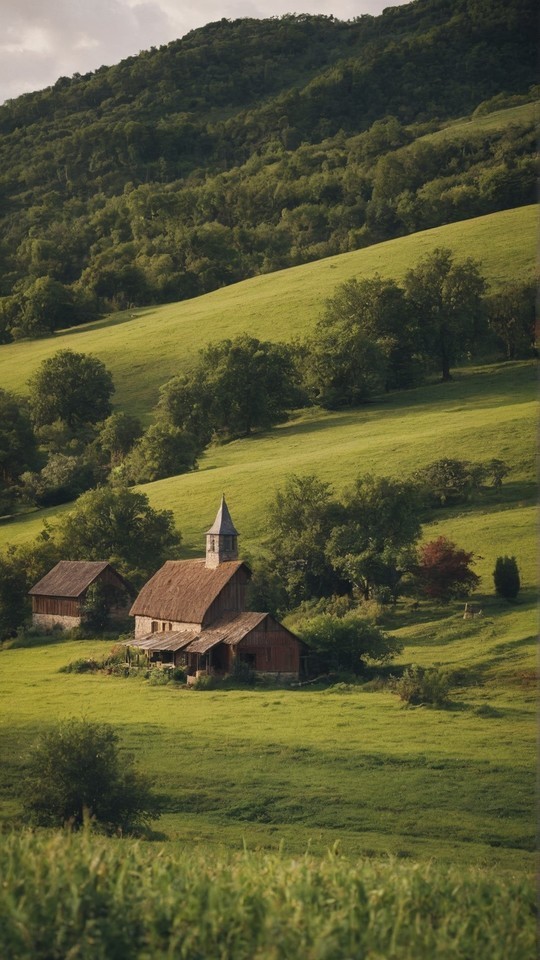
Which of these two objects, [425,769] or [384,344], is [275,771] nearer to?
[425,769]

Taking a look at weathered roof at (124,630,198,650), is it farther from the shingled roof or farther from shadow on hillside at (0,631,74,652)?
shadow on hillside at (0,631,74,652)

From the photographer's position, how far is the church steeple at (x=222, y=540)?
6250 cm

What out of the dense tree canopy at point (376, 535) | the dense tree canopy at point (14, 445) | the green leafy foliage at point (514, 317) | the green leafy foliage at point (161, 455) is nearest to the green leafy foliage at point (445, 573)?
the dense tree canopy at point (376, 535)

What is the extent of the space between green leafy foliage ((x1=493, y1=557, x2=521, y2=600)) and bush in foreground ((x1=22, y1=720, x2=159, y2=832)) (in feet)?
93.3

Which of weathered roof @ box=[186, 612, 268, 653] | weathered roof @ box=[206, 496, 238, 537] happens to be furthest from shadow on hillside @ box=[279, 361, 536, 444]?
weathered roof @ box=[186, 612, 268, 653]

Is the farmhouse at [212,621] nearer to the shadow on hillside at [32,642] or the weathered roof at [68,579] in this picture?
the weathered roof at [68,579]

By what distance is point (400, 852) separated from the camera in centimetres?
2905

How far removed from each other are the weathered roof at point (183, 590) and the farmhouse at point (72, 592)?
4382 millimetres

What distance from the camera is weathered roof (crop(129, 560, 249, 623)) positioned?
60281mm

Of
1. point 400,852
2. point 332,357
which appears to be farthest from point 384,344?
point 400,852

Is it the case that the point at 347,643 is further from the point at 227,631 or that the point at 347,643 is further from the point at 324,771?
the point at 324,771

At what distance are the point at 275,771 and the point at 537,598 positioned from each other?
23848 millimetres

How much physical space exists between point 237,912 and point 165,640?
139 ft

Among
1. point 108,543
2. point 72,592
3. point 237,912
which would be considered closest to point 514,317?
point 108,543
